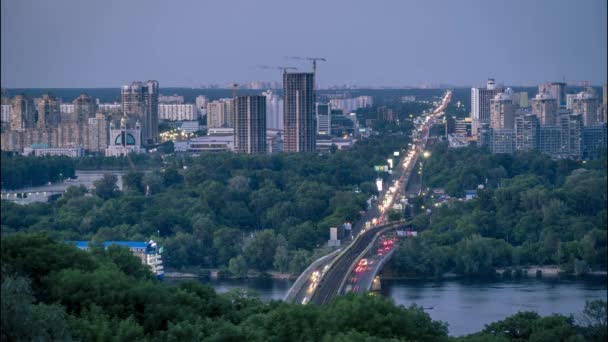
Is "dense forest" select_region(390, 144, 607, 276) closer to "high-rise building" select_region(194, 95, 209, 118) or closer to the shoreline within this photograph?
the shoreline

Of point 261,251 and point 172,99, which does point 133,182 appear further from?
point 172,99

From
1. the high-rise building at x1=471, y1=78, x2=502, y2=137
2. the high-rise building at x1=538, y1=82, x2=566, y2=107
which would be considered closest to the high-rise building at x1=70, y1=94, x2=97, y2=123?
the high-rise building at x1=471, y1=78, x2=502, y2=137

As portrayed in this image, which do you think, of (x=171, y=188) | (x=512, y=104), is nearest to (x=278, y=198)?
(x=171, y=188)

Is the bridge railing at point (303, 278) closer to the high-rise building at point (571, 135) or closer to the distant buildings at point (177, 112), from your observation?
the high-rise building at point (571, 135)

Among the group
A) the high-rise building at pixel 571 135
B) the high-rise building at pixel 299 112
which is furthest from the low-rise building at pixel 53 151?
the high-rise building at pixel 571 135

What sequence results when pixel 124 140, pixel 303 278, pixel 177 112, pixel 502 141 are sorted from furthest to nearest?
pixel 177 112 < pixel 502 141 < pixel 124 140 < pixel 303 278

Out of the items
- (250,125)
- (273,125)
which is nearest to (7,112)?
(250,125)
